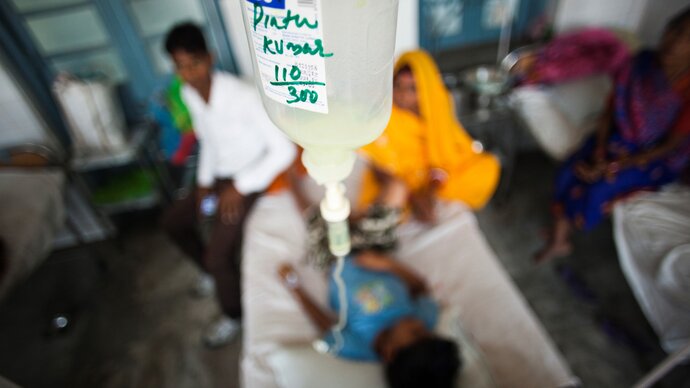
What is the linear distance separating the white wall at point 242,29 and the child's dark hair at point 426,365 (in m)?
1.64

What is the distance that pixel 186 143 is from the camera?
2.12m

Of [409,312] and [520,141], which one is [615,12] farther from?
[409,312]

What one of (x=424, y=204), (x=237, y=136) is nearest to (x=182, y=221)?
Result: (x=237, y=136)

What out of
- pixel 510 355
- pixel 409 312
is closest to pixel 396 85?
pixel 409 312

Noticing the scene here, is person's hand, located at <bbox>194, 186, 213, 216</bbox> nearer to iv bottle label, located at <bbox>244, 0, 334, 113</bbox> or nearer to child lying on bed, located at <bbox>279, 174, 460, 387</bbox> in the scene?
child lying on bed, located at <bbox>279, 174, 460, 387</bbox>

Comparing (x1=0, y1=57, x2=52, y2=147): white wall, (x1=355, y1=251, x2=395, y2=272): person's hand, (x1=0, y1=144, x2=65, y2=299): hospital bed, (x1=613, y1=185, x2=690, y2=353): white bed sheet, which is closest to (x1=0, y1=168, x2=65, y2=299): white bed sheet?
(x1=0, y1=144, x2=65, y2=299): hospital bed

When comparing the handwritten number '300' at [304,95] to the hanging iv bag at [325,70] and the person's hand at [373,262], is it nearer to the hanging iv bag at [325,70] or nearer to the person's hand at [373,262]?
the hanging iv bag at [325,70]

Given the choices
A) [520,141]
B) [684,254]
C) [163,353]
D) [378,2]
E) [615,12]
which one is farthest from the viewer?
[520,141]

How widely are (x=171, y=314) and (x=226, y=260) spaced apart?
640 millimetres

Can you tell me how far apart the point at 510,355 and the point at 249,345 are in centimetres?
92

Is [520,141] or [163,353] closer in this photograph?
[163,353]

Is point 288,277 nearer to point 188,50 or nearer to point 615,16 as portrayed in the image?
point 188,50

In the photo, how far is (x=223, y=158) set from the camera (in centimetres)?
179

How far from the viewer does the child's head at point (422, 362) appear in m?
1.05
